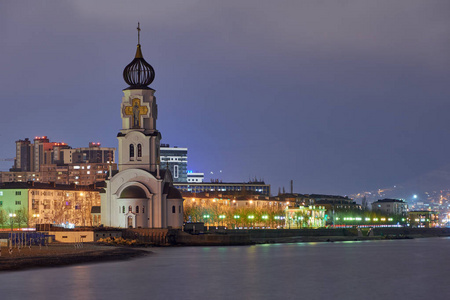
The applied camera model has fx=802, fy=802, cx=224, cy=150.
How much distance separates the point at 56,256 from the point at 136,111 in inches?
1870

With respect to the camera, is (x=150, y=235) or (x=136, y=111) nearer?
(x=150, y=235)

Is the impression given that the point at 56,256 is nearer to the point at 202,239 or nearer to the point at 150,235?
the point at 150,235

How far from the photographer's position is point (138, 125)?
119688mm

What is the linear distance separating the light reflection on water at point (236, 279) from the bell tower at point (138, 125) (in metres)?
33.2

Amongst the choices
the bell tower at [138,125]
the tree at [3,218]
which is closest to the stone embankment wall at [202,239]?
the bell tower at [138,125]

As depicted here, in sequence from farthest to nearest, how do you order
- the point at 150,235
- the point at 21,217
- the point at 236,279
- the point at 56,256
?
the point at 21,217 → the point at 150,235 → the point at 56,256 → the point at 236,279

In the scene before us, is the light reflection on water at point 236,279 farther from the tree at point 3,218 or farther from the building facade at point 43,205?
the building facade at point 43,205

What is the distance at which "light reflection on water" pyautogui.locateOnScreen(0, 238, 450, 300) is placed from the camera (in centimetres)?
5350

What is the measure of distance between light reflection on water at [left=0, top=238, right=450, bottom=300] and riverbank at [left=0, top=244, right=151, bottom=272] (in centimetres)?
225

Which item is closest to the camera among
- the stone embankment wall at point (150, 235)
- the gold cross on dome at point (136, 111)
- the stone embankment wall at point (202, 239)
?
the stone embankment wall at point (150, 235)

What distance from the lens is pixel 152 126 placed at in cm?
12006

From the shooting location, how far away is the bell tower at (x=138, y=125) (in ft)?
389

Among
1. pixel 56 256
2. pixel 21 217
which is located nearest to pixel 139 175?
pixel 21 217

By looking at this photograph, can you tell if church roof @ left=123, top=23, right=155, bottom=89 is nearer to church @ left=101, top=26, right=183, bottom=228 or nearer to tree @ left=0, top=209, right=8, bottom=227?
church @ left=101, top=26, right=183, bottom=228
